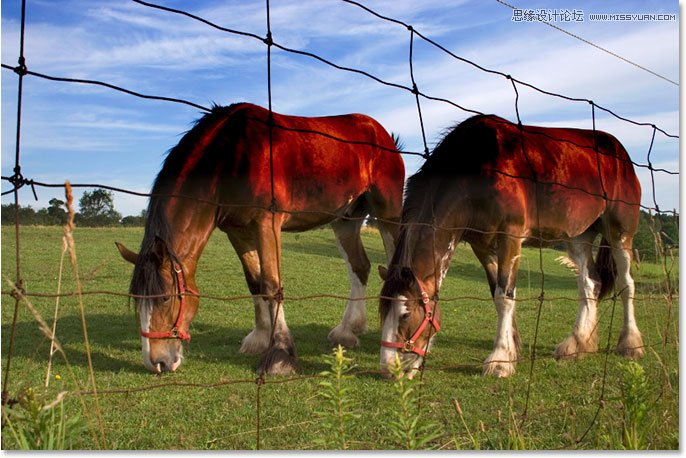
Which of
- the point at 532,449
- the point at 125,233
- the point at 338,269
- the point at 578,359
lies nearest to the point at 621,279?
the point at 578,359

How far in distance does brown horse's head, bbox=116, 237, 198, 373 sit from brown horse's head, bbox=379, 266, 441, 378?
133 cm

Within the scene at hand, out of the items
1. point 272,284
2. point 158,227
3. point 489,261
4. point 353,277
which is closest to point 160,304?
point 158,227

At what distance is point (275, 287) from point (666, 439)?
2882mm

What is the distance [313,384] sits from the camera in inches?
180

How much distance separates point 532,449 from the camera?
316 cm

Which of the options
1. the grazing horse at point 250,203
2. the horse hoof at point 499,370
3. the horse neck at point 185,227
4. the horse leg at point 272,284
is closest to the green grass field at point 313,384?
the horse hoof at point 499,370

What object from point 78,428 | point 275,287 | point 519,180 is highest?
point 519,180

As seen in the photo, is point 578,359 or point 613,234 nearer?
point 578,359

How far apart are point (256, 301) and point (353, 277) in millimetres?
1123

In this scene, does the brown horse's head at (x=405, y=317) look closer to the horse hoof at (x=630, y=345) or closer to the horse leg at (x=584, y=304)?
the horse leg at (x=584, y=304)

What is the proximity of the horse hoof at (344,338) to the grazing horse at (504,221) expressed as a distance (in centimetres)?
124

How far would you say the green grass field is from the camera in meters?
3.38

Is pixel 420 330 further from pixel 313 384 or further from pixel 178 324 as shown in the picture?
pixel 178 324

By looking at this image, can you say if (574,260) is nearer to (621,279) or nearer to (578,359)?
(621,279)
